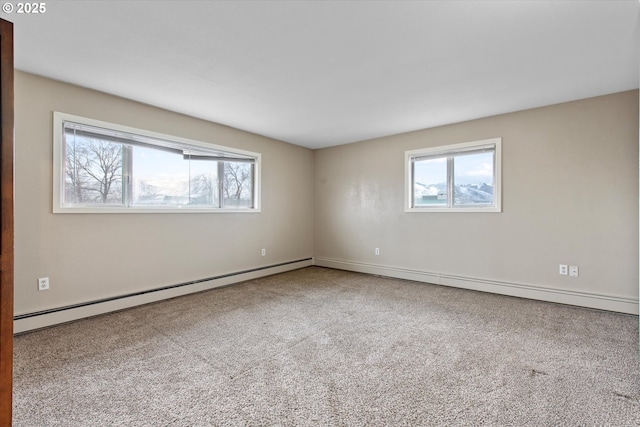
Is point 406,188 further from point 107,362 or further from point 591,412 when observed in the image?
point 107,362

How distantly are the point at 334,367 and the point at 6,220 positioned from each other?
195 cm

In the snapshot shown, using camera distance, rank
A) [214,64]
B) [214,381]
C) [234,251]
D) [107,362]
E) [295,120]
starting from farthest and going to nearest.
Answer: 1. [234,251]
2. [295,120]
3. [214,64]
4. [107,362]
5. [214,381]

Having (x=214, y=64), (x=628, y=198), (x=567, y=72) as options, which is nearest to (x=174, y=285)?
(x=214, y=64)

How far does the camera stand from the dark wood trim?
1.20 meters

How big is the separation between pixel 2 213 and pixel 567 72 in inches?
161

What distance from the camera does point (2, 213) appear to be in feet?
3.96

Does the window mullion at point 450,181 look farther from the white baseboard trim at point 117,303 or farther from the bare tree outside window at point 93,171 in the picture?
the bare tree outside window at point 93,171

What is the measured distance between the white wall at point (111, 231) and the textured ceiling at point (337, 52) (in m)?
0.26

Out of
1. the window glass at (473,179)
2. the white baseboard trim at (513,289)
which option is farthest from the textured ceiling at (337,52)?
the white baseboard trim at (513,289)

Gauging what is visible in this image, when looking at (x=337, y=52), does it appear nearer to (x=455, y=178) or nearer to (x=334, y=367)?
(x=334, y=367)

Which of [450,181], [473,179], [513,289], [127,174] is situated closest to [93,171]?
[127,174]

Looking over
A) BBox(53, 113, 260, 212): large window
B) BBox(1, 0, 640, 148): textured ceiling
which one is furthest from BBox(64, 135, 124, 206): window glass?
BBox(1, 0, 640, 148): textured ceiling

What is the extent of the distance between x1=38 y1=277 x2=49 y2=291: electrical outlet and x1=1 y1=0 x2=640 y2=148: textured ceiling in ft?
6.26

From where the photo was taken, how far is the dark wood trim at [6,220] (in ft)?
3.93
